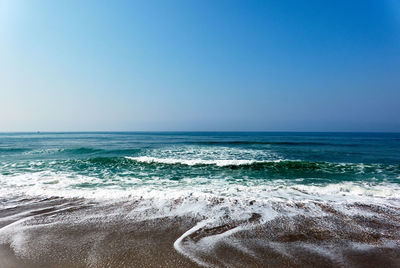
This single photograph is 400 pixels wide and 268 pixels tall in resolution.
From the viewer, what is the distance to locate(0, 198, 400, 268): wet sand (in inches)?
133

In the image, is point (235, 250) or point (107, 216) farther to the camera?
point (107, 216)

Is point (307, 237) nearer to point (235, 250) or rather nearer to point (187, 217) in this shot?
point (235, 250)

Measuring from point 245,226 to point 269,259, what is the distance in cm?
133

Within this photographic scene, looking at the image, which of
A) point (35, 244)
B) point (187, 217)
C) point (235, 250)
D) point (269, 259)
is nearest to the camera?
point (269, 259)

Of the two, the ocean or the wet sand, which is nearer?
the wet sand

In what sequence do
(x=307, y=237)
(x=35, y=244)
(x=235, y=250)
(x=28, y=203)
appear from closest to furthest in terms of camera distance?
(x=235, y=250)
(x=35, y=244)
(x=307, y=237)
(x=28, y=203)

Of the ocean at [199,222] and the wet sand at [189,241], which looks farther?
the ocean at [199,222]

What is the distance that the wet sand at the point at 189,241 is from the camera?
11.1 feet

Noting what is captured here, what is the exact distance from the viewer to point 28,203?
21.1ft

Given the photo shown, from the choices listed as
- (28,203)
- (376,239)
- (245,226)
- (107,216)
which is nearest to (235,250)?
(245,226)

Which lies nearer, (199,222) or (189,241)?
(189,241)

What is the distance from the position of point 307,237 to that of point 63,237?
5564 mm

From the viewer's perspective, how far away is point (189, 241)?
400 centimetres

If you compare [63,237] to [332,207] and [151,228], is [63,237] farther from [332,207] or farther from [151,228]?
[332,207]
